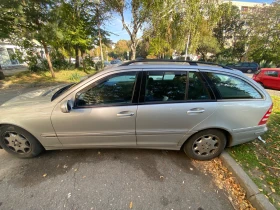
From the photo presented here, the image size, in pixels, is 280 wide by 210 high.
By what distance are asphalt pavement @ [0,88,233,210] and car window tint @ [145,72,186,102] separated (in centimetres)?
116

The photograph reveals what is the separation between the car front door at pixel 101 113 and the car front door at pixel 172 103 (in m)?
0.18

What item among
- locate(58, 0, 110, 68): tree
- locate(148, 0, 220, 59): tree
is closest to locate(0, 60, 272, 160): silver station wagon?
locate(148, 0, 220, 59): tree

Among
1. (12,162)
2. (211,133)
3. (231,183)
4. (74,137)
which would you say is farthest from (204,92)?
(12,162)

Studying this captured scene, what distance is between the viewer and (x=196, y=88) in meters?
2.24

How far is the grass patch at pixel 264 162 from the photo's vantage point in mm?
1966

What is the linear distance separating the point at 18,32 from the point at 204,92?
34.1 feet

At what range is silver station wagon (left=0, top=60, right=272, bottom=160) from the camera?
2.13 m

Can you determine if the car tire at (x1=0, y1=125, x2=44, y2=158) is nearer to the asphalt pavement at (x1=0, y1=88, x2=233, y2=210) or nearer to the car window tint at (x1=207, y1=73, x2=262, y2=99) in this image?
the asphalt pavement at (x1=0, y1=88, x2=233, y2=210)

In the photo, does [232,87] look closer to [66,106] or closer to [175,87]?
[175,87]

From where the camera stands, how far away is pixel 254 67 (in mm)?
17453

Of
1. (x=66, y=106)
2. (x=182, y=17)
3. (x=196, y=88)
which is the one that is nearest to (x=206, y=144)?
(x=196, y=88)

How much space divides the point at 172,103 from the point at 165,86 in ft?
0.97

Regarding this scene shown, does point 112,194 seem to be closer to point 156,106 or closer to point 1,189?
point 156,106

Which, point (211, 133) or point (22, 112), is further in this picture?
point (211, 133)
